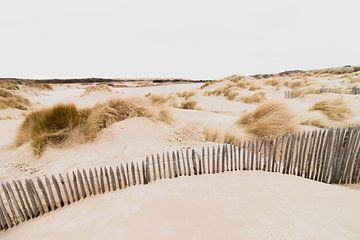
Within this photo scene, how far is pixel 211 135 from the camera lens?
6617mm

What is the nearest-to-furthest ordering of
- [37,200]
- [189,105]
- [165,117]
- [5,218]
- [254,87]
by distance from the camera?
[5,218]
[37,200]
[165,117]
[189,105]
[254,87]

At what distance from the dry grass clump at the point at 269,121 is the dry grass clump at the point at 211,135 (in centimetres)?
93

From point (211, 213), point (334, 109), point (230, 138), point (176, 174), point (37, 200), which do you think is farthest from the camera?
point (334, 109)

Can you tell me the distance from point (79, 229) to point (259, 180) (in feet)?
8.87

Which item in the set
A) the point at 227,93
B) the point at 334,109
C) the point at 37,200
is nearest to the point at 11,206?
the point at 37,200

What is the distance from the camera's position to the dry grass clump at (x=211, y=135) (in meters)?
6.56

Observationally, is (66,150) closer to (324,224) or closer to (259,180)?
(259,180)

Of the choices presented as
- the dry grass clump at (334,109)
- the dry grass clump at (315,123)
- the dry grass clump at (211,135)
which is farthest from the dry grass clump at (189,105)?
the dry grass clump at (211,135)

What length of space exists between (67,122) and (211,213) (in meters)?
5.32

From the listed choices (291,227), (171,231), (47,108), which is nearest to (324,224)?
(291,227)

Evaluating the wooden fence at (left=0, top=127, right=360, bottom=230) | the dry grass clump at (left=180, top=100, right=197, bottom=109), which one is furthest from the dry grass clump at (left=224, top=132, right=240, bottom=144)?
the dry grass clump at (left=180, top=100, right=197, bottom=109)

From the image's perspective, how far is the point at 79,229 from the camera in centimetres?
303

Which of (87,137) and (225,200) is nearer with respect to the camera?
(225,200)

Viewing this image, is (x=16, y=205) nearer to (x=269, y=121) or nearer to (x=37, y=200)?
(x=37, y=200)
